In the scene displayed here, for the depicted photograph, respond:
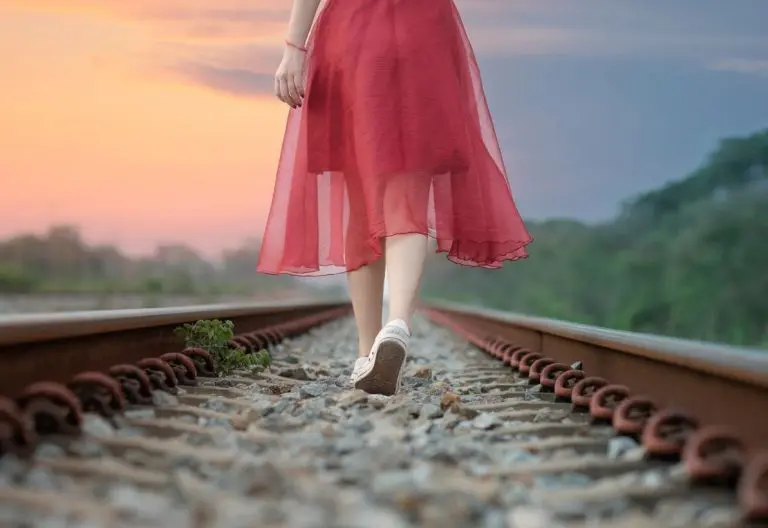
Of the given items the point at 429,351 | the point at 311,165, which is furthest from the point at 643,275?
the point at 311,165

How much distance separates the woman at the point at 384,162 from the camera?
117 inches

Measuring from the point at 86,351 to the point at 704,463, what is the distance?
1569 mm

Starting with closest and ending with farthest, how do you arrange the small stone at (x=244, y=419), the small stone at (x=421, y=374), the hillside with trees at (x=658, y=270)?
the small stone at (x=244, y=419) → the small stone at (x=421, y=374) → the hillside with trees at (x=658, y=270)

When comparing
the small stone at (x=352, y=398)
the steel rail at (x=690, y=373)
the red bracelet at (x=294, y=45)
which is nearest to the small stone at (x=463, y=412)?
the small stone at (x=352, y=398)

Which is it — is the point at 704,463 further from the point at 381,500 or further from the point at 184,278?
the point at 184,278

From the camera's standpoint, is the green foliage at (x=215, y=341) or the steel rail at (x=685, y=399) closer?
the steel rail at (x=685, y=399)

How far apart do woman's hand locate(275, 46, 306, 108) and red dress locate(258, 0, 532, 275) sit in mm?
105

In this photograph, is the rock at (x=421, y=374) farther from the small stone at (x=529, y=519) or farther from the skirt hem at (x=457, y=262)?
the small stone at (x=529, y=519)

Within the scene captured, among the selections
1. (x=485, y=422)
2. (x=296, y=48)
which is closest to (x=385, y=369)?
(x=485, y=422)

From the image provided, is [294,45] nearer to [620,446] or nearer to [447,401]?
[447,401]

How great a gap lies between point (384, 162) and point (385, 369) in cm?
66

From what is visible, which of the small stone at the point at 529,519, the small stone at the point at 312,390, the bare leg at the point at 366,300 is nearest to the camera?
the small stone at the point at 529,519

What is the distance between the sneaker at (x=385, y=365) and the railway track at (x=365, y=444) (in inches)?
3.2

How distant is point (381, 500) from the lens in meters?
1.52
